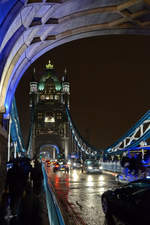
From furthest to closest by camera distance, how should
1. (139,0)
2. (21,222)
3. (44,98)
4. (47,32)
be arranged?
(44,98), (47,32), (139,0), (21,222)

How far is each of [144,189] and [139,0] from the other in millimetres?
10865

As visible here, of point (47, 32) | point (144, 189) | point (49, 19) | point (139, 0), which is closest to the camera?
point (144, 189)

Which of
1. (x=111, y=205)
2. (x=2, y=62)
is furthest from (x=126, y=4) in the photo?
(x=111, y=205)

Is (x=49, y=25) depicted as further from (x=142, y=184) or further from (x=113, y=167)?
(x=113, y=167)

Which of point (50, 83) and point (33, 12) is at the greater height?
point (50, 83)

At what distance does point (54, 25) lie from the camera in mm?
14883

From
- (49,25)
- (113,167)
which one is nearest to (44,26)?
(49,25)

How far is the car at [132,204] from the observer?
5.30 m

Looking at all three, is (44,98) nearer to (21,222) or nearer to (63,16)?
(63,16)

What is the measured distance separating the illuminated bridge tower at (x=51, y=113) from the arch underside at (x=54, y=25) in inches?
3236

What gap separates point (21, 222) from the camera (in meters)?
6.63

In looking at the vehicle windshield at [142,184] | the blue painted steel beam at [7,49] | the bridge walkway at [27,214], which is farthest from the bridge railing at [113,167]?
the vehicle windshield at [142,184]

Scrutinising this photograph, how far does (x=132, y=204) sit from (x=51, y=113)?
11183 centimetres

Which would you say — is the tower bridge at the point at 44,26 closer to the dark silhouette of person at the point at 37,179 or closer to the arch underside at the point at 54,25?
the arch underside at the point at 54,25
